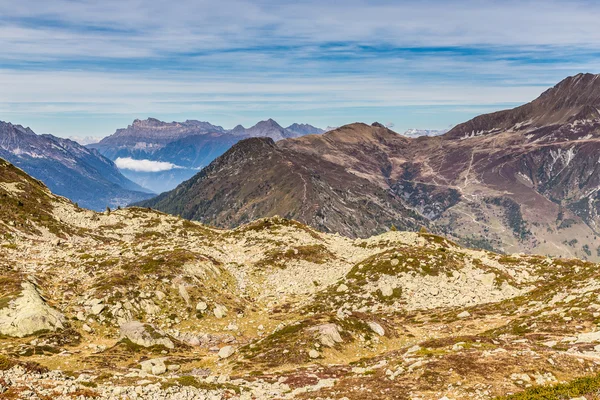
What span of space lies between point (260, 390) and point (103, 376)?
1257 centimetres

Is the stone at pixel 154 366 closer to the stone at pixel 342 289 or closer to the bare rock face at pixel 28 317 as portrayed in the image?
the bare rock face at pixel 28 317

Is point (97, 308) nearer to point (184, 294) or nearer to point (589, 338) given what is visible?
point (184, 294)

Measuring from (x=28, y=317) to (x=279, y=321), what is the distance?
1316 inches

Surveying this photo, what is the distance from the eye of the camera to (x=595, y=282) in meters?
57.7

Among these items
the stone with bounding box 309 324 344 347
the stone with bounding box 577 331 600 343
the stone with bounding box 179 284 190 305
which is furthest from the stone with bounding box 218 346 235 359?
the stone with bounding box 577 331 600 343

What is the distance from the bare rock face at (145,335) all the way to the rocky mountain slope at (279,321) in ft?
0.51

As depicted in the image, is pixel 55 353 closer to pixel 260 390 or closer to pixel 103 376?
pixel 103 376

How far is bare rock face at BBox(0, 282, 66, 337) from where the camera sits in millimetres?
44719

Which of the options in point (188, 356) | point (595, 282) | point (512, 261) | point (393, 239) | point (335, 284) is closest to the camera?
point (188, 356)

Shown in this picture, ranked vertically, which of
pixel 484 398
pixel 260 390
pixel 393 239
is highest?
pixel 484 398

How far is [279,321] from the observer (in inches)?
2527

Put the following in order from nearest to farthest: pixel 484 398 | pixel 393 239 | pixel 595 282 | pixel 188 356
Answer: pixel 484 398 < pixel 188 356 < pixel 595 282 < pixel 393 239

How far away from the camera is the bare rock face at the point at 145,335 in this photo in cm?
4811

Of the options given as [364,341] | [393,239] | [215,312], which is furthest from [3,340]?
[393,239]
